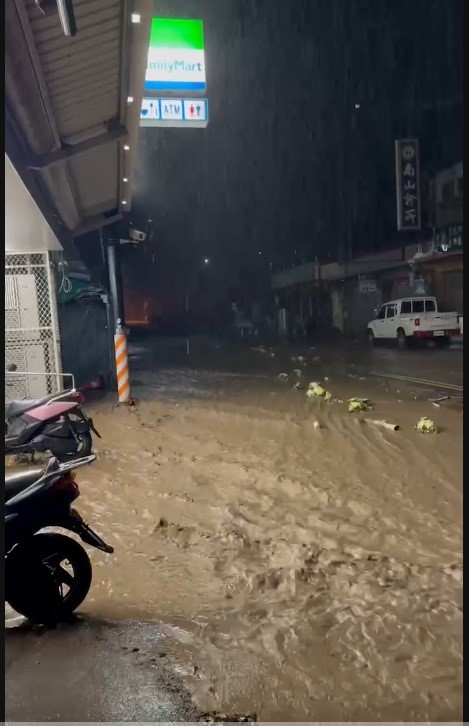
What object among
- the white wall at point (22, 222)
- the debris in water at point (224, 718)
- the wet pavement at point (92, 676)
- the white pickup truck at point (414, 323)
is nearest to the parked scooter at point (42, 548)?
the wet pavement at point (92, 676)

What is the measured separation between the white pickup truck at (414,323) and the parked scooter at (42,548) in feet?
62.0

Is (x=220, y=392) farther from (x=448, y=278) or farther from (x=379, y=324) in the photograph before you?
(x=448, y=278)

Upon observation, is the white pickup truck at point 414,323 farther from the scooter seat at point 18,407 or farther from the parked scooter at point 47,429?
the scooter seat at point 18,407

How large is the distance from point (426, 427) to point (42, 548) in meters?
6.24

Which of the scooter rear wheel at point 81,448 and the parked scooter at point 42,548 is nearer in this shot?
the parked scooter at point 42,548

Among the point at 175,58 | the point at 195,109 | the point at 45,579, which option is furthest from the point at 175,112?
the point at 45,579

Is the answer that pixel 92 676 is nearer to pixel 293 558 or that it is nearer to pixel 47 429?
pixel 293 558

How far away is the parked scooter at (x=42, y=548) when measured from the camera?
337 cm

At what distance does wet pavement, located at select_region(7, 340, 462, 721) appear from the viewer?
297 centimetres

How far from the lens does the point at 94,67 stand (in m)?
5.43

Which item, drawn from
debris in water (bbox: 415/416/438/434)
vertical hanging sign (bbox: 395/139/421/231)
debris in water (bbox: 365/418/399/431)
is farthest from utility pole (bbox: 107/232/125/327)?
vertical hanging sign (bbox: 395/139/421/231)

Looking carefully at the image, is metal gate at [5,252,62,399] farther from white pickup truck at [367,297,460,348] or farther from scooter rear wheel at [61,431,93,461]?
white pickup truck at [367,297,460,348]

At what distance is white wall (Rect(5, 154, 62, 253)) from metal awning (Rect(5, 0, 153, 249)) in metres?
0.13

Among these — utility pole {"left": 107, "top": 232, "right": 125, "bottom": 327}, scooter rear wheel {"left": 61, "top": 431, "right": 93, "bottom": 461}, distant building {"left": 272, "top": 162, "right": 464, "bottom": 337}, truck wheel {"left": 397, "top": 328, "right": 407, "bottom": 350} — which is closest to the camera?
scooter rear wheel {"left": 61, "top": 431, "right": 93, "bottom": 461}
